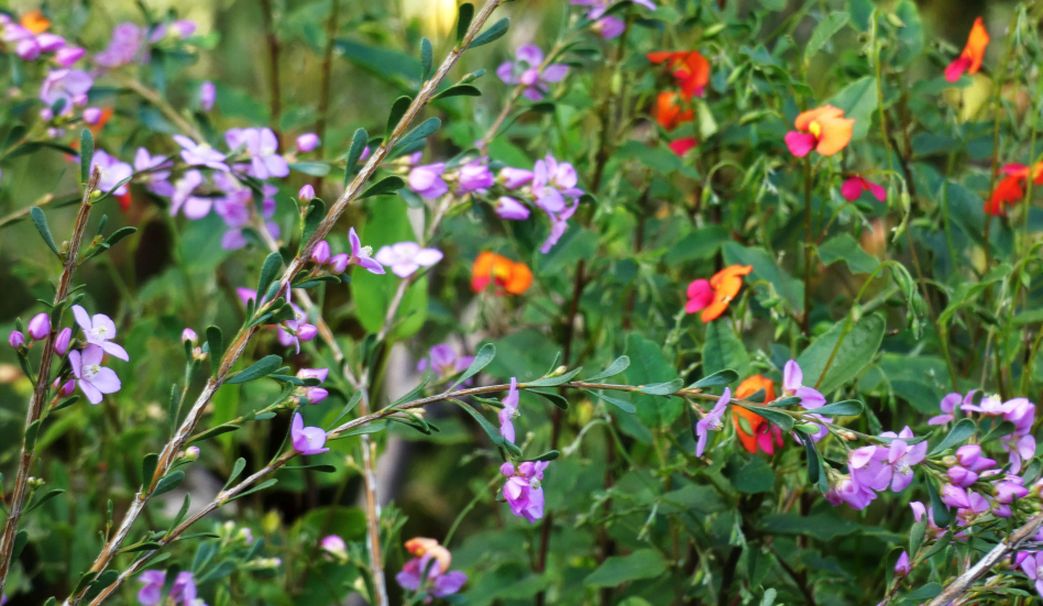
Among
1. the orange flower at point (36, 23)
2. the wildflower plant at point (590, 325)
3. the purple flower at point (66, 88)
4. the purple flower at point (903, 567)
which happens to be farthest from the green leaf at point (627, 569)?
the orange flower at point (36, 23)

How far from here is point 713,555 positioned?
2.63 feet

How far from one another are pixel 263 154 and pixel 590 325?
37 centimetres

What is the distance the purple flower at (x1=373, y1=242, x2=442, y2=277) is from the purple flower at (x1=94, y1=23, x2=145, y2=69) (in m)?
0.48

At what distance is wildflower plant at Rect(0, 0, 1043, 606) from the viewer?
1.95 ft

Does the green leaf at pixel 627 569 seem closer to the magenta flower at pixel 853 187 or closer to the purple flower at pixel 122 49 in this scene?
the magenta flower at pixel 853 187

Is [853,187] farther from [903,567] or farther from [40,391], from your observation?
[40,391]

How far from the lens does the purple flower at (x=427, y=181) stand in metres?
0.76

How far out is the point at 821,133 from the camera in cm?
76

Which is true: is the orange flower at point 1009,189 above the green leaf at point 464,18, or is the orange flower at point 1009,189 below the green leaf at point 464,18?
below

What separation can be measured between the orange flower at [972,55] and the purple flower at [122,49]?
0.76 meters

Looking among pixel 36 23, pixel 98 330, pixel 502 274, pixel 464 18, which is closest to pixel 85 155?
pixel 98 330

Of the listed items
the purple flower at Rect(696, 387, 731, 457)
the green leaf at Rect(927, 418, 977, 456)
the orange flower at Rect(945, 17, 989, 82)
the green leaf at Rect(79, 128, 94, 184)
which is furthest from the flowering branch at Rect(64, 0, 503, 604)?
the orange flower at Rect(945, 17, 989, 82)

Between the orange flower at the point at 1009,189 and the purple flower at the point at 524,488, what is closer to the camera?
the purple flower at the point at 524,488

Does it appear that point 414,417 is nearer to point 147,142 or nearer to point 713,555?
point 713,555
